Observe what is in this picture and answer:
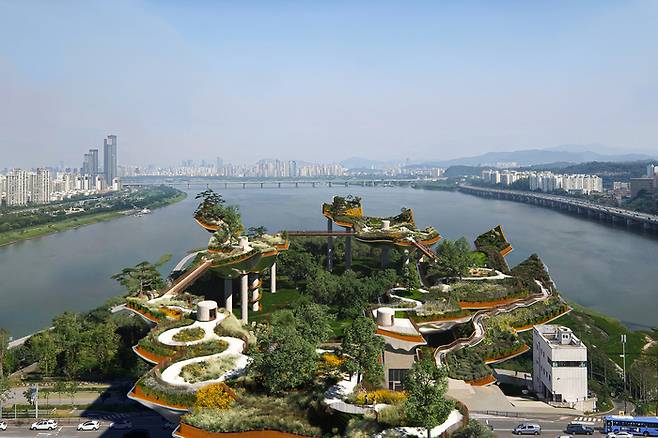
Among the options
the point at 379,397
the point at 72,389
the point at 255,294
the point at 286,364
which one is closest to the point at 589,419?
the point at 379,397

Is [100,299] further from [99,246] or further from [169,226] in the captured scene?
[169,226]

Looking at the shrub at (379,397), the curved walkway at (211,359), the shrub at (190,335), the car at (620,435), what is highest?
the shrub at (379,397)

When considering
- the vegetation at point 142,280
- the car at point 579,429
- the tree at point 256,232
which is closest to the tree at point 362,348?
the car at point 579,429

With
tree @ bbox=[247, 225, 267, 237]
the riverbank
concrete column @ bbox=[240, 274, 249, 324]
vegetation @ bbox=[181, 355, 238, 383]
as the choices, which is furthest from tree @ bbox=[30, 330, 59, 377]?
the riverbank

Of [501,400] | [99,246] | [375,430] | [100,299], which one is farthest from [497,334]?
[99,246]

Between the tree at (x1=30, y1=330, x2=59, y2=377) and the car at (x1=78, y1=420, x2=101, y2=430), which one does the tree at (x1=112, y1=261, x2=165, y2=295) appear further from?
the car at (x1=78, y1=420, x2=101, y2=430)

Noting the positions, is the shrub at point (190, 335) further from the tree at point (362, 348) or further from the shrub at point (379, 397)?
the shrub at point (379, 397)

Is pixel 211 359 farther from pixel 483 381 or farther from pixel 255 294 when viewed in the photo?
pixel 255 294
